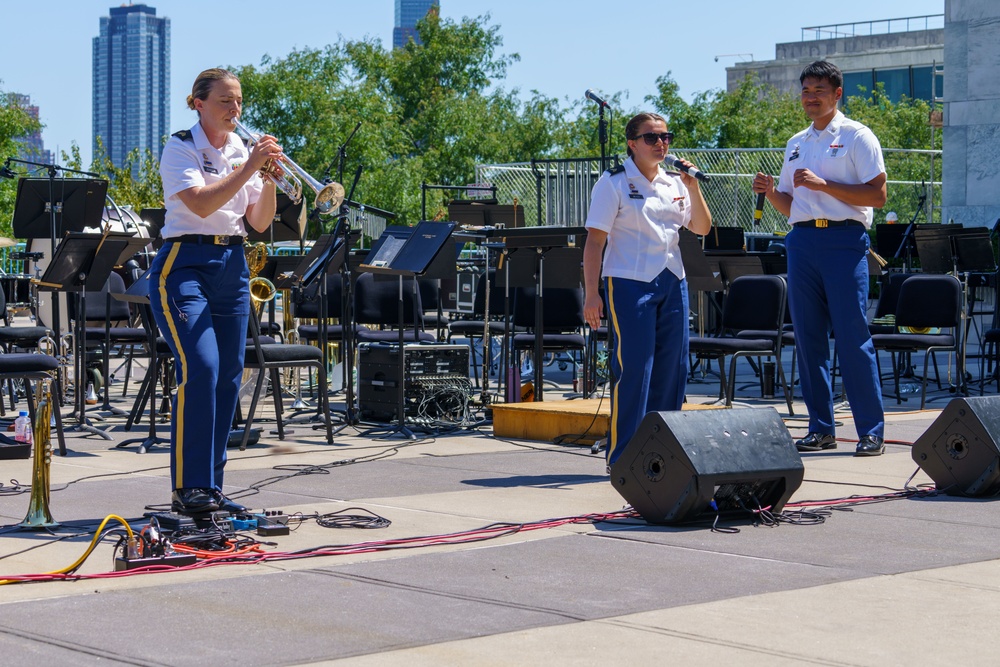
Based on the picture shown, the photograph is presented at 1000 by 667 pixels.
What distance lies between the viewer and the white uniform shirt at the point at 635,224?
7406mm

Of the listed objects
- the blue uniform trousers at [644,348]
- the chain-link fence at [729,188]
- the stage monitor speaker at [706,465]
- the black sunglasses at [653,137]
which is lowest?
the stage monitor speaker at [706,465]

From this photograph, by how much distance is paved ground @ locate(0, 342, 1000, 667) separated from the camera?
13.5 feet

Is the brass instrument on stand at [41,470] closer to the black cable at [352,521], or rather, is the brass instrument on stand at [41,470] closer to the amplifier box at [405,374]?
the black cable at [352,521]

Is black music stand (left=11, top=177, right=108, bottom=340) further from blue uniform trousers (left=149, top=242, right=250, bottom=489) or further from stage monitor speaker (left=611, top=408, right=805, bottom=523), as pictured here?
stage monitor speaker (left=611, top=408, right=805, bottom=523)

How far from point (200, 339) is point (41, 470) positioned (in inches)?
32.3

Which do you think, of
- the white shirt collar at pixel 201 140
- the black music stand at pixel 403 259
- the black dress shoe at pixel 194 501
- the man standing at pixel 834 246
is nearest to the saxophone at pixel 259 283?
the black music stand at pixel 403 259

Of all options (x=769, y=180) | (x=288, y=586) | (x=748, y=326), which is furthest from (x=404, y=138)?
(x=288, y=586)

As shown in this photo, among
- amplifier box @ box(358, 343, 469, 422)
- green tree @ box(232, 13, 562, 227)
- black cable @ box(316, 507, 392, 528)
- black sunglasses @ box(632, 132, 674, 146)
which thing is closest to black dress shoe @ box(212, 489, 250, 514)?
black cable @ box(316, 507, 392, 528)

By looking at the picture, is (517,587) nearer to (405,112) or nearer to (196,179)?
(196,179)

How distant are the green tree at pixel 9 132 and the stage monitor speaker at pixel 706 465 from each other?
108 ft

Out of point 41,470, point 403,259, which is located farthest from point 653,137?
point 41,470

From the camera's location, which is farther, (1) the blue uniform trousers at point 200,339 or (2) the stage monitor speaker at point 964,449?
(2) the stage monitor speaker at point 964,449

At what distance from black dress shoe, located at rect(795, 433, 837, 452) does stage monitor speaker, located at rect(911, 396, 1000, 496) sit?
1709 millimetres

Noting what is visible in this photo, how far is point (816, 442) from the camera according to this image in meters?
8.95
